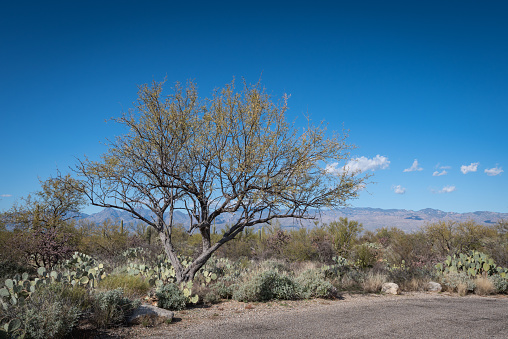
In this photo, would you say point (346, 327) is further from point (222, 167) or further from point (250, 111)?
point (250, 111)

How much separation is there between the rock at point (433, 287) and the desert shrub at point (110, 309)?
11.6 metres

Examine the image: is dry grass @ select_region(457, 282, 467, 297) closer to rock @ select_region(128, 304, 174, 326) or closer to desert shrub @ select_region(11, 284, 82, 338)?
rock @ select_region(128, 304, 174, 326)

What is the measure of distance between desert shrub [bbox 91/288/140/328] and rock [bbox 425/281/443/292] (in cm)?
1164

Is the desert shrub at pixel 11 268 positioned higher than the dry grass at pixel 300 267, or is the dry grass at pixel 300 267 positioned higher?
the desert shrub at pixel 11 268

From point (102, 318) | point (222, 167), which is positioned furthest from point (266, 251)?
point (102, 318)

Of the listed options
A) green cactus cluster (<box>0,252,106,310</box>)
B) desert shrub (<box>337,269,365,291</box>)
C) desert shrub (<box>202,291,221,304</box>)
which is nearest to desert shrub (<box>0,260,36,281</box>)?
green cactus cluster (<box>0,252,106,310</box>)

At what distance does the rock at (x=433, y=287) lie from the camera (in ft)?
43.1

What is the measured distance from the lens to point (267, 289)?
10078mm

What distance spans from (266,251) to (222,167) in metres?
13.8

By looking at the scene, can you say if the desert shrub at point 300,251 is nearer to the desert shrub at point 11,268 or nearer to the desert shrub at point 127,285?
the desert shrub at point 127,285

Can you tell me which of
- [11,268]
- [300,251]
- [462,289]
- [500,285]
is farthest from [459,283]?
[11,268]

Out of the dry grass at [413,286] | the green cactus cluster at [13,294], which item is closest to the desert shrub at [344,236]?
the dry grass at [413,286]

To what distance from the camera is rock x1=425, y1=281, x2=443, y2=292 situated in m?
13.1

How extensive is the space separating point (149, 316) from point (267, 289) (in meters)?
4.07
